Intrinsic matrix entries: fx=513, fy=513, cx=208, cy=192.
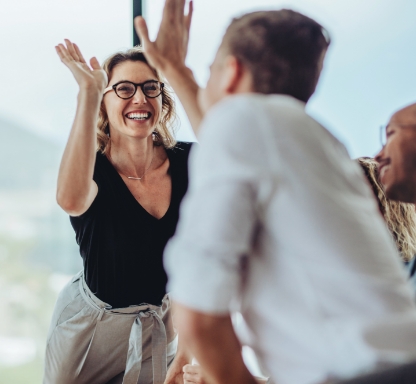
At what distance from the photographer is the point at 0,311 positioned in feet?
9.52

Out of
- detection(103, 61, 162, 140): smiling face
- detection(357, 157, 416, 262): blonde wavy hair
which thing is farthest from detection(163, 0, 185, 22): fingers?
detection(357, 157, 416, 262): blonde wavy hair

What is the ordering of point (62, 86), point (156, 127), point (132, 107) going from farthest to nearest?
point (62, 86) → point (156, 127) → point (132, 107)

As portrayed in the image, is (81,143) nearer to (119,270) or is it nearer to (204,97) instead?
(119,270)

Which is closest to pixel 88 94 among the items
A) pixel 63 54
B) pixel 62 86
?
pixel 63 54

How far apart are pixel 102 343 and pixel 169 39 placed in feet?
3.95

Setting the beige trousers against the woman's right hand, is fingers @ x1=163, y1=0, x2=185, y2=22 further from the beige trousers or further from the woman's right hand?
the beige trousers

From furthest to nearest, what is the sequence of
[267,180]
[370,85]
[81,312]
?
[370,85] → [81,312] → [267,180]

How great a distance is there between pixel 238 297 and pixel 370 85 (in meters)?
2.39

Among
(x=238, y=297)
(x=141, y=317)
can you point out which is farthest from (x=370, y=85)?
(x=238, y=297)

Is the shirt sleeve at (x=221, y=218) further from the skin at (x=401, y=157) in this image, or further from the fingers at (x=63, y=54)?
the fingers at (x=63, y=54)

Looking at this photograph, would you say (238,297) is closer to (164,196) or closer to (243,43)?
(243,43)

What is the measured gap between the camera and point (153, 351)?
1.87 metres

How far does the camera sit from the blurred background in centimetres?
277

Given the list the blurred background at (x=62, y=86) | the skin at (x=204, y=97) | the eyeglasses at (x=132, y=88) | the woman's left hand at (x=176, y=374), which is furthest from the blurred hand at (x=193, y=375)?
the blurred background at (x=62, y=86)
